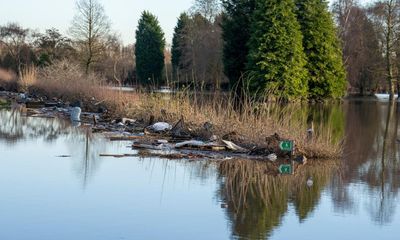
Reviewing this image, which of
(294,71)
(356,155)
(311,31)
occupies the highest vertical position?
(311,31)

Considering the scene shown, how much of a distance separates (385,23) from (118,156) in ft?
167

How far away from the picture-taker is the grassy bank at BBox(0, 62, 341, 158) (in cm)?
1495

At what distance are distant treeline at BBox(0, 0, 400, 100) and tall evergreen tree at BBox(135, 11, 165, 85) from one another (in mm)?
124

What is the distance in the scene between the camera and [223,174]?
1176cm

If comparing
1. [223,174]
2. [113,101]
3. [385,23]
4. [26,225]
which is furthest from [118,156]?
[385,23]

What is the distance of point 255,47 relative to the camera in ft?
127

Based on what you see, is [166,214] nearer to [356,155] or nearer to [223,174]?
[223,174]

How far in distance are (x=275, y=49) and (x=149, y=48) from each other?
109 ft

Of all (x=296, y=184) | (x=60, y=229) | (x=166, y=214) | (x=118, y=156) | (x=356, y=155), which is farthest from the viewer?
(x=356, y=155)

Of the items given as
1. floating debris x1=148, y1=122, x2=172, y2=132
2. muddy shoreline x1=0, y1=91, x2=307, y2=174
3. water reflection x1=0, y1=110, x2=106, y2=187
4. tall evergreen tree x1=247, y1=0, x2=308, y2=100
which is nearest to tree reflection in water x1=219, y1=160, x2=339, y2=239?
muddy shoreline x1=0, y1=91, x2=307, y2=174

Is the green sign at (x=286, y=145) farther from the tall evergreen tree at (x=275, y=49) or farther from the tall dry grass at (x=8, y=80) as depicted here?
the tall dry grass at (x=8, y=80)

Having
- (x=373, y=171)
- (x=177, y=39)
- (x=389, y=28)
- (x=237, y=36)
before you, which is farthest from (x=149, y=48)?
(x=373, y=171)

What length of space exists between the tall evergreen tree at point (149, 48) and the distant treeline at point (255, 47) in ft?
0.41

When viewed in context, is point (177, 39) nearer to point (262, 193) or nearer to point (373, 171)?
point (373, 171)
